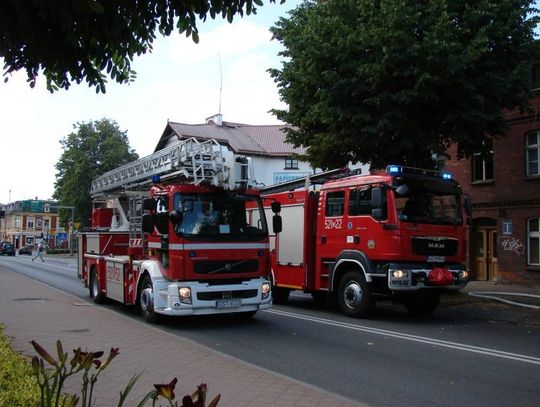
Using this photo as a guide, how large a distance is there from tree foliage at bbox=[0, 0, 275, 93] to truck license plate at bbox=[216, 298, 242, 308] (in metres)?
6.59

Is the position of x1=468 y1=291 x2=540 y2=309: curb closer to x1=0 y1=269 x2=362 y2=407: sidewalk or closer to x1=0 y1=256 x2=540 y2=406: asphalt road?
x1=0 y1=256 x2=540 y2=406: asphalt road

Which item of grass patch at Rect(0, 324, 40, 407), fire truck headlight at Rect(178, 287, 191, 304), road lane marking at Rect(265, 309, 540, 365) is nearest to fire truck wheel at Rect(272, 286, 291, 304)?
road lane marking at Rect(265, 309, 540, 365)

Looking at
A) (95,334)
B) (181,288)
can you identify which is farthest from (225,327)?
(95,334)

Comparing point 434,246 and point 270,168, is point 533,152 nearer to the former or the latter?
point 434,246

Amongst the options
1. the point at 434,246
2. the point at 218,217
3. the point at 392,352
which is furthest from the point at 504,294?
the point at 218,217

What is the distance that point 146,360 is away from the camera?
735cm

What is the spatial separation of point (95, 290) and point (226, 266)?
5.83m

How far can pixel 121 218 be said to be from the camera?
47.9 ft

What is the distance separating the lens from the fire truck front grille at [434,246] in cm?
1149

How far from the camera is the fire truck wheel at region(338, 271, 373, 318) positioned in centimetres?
1184

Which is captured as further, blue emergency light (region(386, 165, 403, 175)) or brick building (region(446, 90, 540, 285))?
brick building (region(446, 90, 540, 285))

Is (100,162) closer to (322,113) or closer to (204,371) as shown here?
(322,113)

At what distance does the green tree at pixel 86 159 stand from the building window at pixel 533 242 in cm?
3877

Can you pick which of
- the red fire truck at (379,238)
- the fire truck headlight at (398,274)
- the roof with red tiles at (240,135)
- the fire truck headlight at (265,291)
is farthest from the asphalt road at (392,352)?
the roof with red tiles at (240,135)
